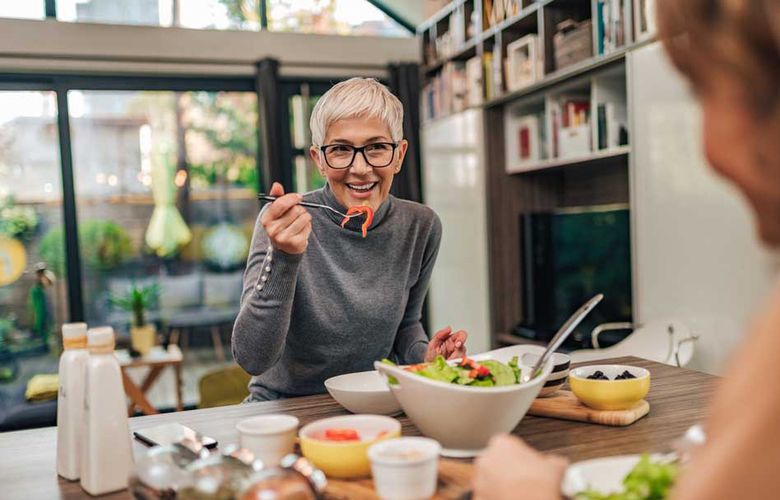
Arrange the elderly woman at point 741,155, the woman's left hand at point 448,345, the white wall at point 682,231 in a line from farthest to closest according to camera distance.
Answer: the white wall at point 682,231 → the woman's left hand at point 448,345 → the elderly woman at point 741,155

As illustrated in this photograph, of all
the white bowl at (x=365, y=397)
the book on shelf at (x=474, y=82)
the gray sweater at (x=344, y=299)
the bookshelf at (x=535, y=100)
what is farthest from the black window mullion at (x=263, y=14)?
the white bowl at (x=365, y=397)

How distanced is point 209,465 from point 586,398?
0.72 meters

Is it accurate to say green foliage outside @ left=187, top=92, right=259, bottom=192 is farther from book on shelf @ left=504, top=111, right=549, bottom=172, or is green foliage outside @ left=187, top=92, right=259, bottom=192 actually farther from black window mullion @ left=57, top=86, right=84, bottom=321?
book on shelf @ left=504, top=111, right=549, bottom=172

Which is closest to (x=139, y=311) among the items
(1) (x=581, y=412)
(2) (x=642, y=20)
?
(2) (x=642, y=20)

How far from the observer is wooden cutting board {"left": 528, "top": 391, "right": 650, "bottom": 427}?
1239mm

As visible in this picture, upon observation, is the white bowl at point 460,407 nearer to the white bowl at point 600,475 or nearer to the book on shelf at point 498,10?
the white bowl at point 600,475

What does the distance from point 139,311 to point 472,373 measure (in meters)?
3.79

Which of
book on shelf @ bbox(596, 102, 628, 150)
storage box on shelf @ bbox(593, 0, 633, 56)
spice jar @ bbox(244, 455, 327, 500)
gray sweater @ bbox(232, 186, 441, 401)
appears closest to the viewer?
spice jar @ bbox(244, 455, 327, 500)

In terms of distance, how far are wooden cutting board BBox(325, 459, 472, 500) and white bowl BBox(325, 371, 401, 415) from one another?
287 mm

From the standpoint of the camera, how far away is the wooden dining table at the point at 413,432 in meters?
1.10

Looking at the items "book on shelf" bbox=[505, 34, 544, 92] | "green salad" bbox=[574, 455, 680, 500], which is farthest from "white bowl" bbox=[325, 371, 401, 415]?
"book on shelf" bbox=[505, 34, 544, 92]

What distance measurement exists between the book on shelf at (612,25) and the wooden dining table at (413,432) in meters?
2.14

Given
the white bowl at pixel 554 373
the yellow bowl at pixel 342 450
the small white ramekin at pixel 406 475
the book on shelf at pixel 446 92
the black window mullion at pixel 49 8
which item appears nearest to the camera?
the small white ramekin at pixel 406 475

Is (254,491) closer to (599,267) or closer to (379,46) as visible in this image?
(599,267)
